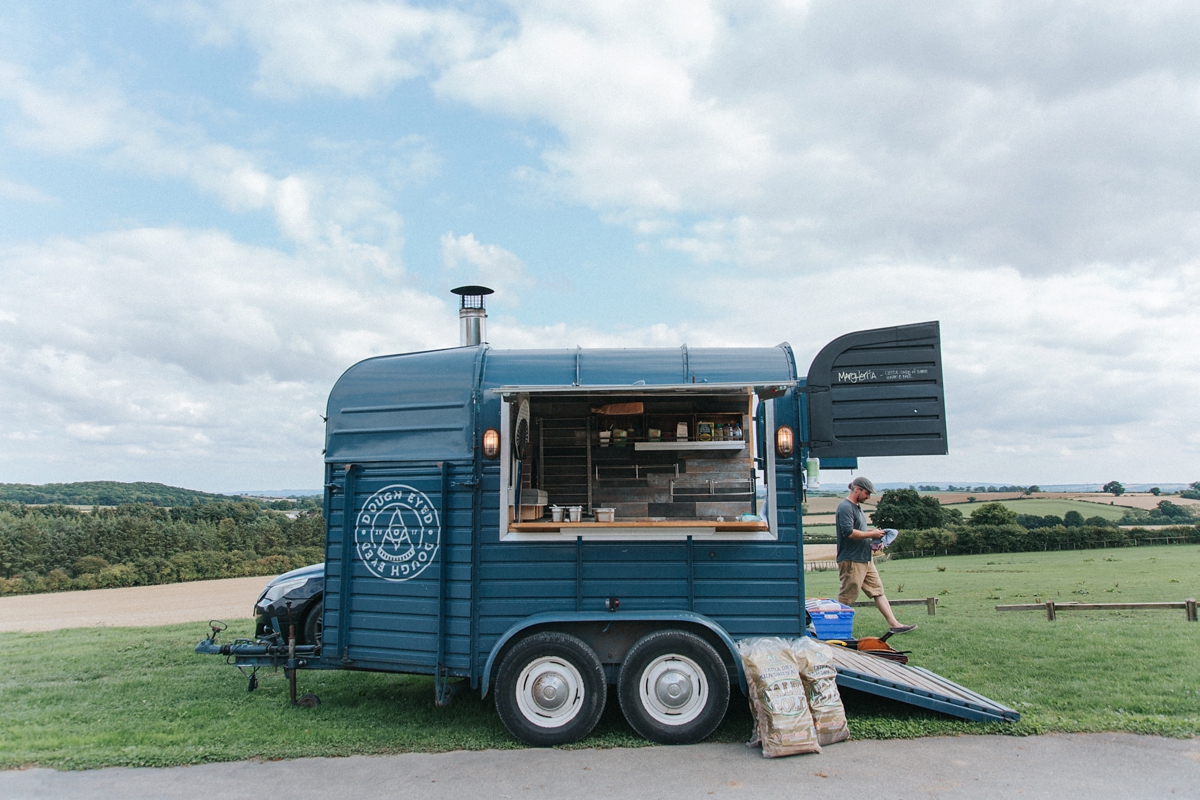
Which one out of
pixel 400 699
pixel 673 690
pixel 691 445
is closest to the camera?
pixel 673 690

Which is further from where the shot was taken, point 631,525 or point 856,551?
point 856,551

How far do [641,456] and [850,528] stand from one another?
2.45 m

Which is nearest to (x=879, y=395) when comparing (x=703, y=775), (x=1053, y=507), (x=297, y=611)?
(x=703, y=775)

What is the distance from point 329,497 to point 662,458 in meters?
3.69

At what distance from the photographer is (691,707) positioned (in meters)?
5.98

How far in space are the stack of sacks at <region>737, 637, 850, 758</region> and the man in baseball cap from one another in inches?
88.8

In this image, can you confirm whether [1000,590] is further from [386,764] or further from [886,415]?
[386,764]

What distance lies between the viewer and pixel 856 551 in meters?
8.12

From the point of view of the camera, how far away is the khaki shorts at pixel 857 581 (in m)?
8.09

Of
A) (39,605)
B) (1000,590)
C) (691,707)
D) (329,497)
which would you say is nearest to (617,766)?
(691,707)

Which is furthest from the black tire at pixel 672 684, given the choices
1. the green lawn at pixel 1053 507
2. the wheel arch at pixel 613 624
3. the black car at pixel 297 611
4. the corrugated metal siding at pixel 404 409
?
the green lawn at pixel 1053 507

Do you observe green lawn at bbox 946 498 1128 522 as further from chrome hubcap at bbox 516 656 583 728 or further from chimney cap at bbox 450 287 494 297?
chrome hubcap at bbox 516 656 583 728

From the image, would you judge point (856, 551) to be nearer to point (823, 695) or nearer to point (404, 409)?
point (823, 695)

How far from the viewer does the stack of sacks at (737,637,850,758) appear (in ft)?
18.2
